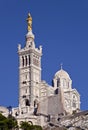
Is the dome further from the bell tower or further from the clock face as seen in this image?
the clock face

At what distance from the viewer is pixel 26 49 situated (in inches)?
6196

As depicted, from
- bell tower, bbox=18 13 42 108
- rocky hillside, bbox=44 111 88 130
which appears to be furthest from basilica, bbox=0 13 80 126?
rocky hillside, bbox=44 111 88 130

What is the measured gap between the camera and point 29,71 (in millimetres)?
154750

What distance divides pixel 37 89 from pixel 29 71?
5339 millimetres

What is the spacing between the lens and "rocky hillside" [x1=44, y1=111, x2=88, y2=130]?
116m

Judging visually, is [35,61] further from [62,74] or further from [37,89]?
[62,74]

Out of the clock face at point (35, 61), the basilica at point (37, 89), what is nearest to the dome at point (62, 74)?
the basilica at point (37, 89)

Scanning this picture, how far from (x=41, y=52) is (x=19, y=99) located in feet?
51.1

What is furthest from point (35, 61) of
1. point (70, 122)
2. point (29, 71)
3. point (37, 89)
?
point (70, 122)

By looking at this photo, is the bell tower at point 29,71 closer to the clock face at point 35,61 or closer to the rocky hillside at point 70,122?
the clock face at point 35,61

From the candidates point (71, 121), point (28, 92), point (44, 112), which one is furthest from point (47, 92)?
A: point (71, 121)

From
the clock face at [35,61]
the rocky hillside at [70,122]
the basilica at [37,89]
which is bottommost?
the rocky hillside at [70,122]

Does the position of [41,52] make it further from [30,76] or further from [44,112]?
[44,112]

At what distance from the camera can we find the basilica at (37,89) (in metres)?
142
